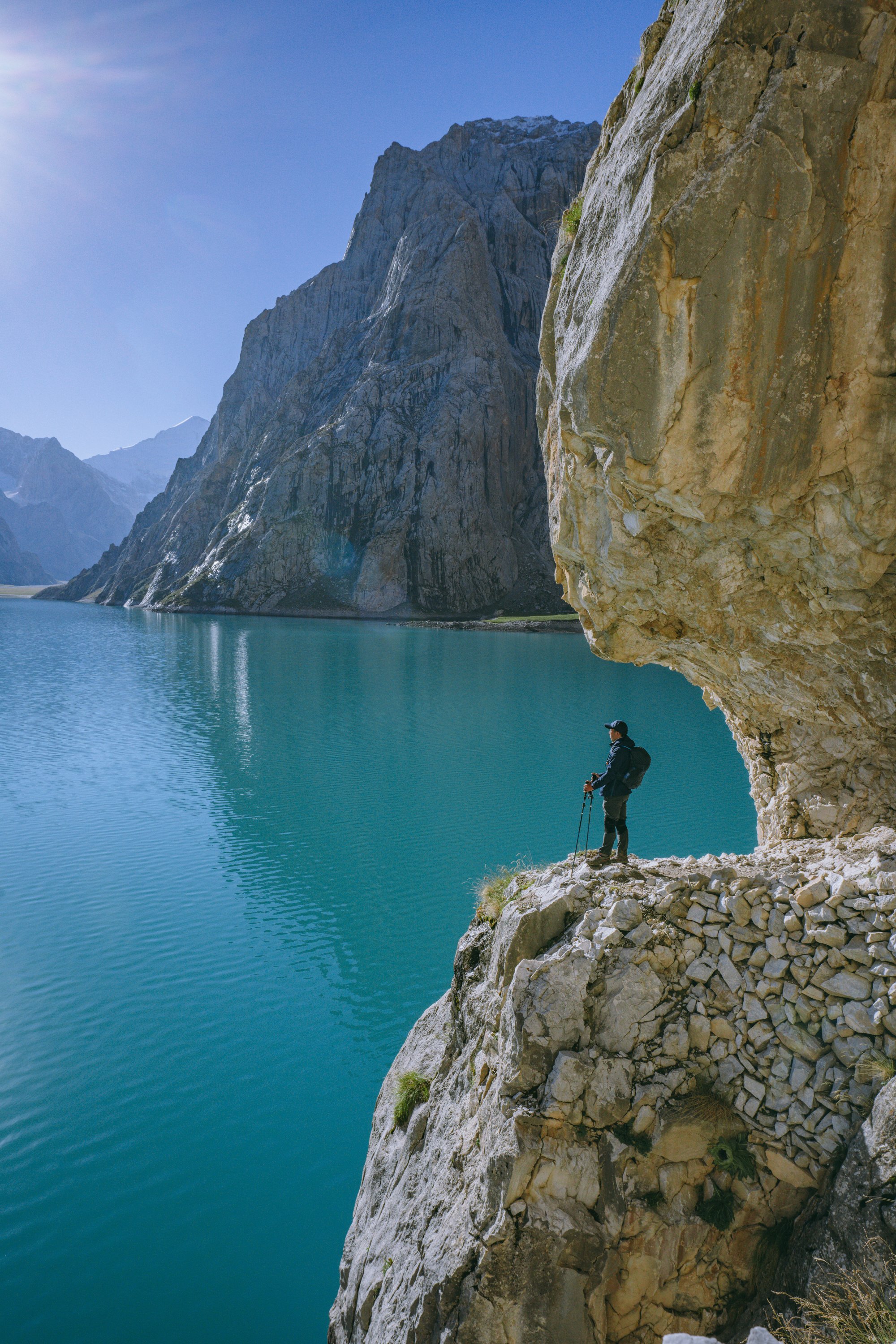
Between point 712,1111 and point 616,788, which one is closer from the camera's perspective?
point 712,1111

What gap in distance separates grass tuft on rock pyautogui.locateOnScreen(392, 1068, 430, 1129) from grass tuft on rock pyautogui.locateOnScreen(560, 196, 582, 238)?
1114 centimetres

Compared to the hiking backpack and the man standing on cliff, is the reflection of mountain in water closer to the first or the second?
the man standing on cliff

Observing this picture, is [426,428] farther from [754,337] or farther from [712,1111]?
[712,1111]

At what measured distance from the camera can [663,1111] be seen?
6.07m

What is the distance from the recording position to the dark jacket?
8.65 meters

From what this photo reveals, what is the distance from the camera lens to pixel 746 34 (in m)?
6.34

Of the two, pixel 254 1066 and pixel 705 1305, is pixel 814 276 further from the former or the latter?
pixel 254 1066

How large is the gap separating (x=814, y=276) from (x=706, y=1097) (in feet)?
24.5

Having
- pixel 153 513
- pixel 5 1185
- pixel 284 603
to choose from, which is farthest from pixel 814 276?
pixel 153 513

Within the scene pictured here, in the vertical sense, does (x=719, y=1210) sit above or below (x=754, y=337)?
below

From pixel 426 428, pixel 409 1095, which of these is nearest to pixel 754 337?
pixel 409 1095

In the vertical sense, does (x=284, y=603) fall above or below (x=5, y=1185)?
above

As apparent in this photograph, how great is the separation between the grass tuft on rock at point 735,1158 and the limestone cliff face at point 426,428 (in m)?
113

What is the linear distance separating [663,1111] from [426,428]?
405 ft
